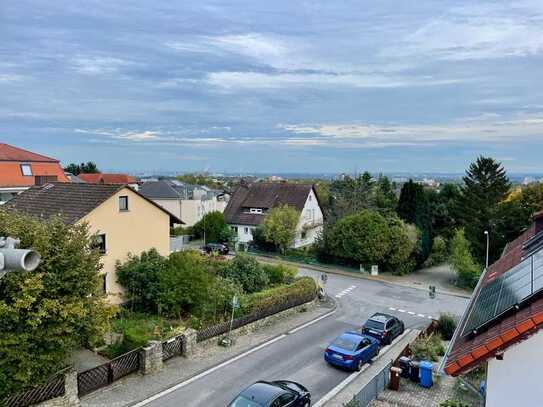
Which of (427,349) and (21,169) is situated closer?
(427,349)

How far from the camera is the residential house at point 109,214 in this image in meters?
24.0

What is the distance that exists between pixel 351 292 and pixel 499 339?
1082 inches

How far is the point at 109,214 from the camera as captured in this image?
80.4 feet

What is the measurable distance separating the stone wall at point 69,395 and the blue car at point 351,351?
9939 millimetres

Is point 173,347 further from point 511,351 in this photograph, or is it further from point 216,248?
point 216,248

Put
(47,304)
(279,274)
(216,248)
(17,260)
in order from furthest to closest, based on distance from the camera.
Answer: (216,248), (279,274), (47,304), (17,260)

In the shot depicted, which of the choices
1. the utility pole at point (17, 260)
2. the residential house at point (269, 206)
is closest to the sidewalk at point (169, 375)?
the utility pole at point (17, 260)

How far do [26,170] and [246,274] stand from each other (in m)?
29.4

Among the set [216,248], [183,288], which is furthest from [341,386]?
[216,248]

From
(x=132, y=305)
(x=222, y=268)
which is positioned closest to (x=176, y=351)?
(x=132, y=305)

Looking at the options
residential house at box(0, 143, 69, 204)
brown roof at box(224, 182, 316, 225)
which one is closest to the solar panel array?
residential house at box(0, 143, 69, 204)

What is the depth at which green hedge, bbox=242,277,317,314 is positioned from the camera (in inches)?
925

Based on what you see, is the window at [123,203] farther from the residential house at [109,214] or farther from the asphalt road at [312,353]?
the asphalt road at [312,353]

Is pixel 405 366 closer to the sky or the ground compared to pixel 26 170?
closer to the ground
